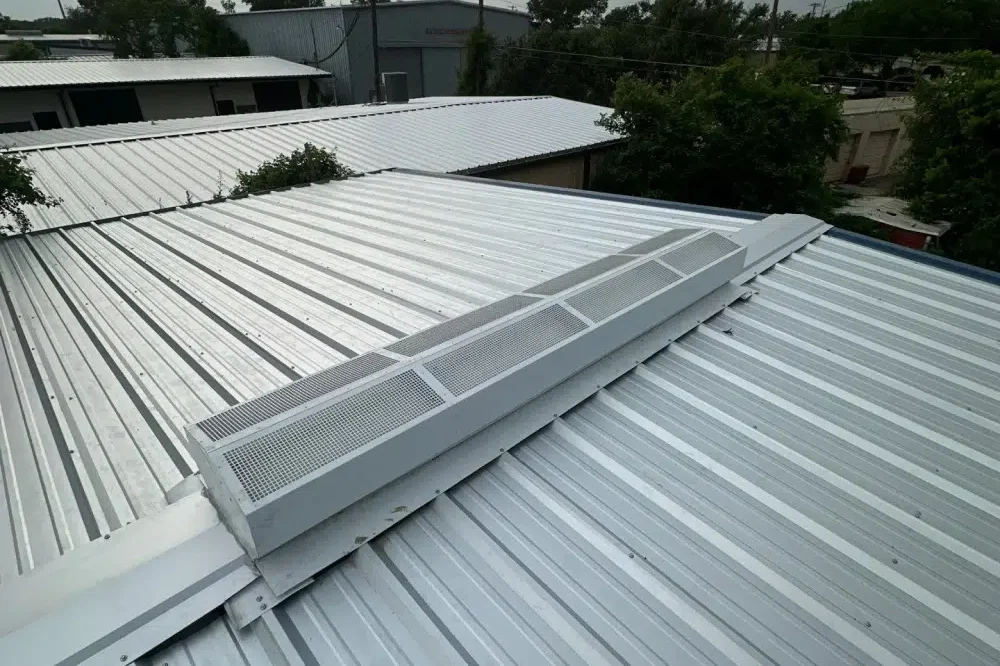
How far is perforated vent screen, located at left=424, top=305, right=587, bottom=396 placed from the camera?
9.02 feet

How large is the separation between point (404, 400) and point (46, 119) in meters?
30.3

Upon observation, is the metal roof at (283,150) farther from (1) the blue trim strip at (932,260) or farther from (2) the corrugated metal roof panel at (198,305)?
(1) the blue trim strip at (932,260)

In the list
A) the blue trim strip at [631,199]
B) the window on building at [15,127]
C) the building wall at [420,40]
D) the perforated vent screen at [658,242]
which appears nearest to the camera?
the perforated vent screen at [658,242]

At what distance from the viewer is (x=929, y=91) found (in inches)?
591

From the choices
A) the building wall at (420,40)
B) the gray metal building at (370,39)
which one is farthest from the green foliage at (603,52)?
the gray metal building at (370,39)

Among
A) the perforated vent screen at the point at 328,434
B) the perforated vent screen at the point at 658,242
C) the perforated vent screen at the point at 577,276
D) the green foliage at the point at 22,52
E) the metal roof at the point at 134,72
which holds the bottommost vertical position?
the perforated vent screen at the point at 328,434

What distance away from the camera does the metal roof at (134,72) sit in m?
22.6

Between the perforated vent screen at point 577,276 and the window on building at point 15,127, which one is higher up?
the perforated vent screen at point 577,276

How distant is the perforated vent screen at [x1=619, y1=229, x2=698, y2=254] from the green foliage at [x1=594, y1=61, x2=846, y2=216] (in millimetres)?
9952

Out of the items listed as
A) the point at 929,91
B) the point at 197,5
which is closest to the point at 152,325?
the point at 929,91

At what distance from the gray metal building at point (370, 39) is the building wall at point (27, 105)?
48.4 ft

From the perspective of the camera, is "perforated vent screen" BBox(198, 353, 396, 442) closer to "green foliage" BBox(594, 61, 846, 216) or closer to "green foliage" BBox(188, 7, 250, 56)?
"green foliage" BBox(594, 61, 846, 216)

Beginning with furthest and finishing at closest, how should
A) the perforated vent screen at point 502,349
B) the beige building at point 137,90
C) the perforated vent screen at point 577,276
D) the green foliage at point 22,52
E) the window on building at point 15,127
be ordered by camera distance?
the green foliage at point 22,52 < the beige building at point 137,90 < the window on building at point 15,127 < the perforated vent screen at point 577,276 < the perforated vent screen at point 502,349

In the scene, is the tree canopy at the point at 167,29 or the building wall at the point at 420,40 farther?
the tree canopy at the point at 167,29
